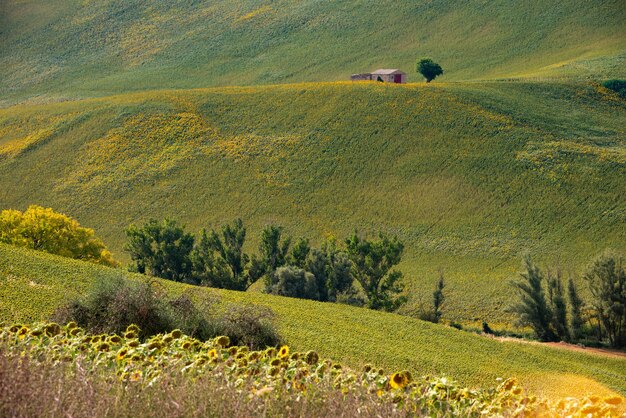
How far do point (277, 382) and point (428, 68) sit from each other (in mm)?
128221

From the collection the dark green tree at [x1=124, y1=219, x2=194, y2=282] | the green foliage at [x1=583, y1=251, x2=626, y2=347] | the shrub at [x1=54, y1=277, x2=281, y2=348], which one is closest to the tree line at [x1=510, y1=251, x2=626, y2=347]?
the green foliage at [x1=583, y1=251, x2=626, y2=347]

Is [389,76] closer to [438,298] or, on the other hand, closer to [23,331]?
[438,298]

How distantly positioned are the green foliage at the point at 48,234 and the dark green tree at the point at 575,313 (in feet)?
103

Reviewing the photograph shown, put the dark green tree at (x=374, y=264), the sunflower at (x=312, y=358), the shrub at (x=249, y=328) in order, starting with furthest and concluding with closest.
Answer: the dark green tree at (x=374, y=264) < the shrub at (x=249, y=328) < the sunflower at (x=312, y=358)

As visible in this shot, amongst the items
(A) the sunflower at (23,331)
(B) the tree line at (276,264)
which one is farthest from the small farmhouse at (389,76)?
(A) the sunflower at (23,331)

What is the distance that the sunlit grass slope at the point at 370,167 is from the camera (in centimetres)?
7575

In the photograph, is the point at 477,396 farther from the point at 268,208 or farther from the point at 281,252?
the point at 268,208

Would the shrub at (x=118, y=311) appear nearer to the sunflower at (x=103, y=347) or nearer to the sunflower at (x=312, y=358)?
the sunflower at (x=103, y=347)

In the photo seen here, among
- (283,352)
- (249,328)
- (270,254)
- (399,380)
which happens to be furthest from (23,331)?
(270,254)

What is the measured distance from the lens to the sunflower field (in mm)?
11055

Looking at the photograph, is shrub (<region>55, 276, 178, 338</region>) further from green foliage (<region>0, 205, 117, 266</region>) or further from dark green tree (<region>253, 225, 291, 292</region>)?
dark green tree (<region>253, 225, 291, 292</region>)

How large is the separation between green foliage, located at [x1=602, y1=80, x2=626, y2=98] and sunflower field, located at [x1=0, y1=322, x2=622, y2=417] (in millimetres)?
112678

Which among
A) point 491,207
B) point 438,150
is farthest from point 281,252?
point 438,150

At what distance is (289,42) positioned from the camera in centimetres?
16362
